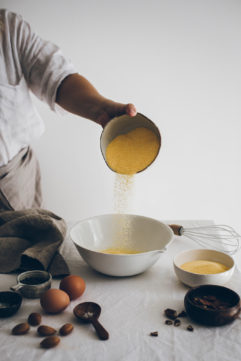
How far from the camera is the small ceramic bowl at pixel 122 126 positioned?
1266 millimetres

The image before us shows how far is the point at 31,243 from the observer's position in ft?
4.11

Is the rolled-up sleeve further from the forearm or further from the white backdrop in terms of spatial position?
the white backdrop

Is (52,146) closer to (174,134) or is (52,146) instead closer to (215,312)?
(174,134)

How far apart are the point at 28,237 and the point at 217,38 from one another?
180 centimetres

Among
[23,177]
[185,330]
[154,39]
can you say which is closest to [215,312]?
[185,330]

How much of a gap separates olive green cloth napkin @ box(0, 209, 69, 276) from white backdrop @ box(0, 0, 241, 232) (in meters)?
1.21

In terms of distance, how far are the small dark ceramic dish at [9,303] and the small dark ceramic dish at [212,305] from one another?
41 cm

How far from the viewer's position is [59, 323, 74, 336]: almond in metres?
0.86

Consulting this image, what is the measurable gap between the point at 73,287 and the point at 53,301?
0.08 meters

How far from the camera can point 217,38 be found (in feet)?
7.91

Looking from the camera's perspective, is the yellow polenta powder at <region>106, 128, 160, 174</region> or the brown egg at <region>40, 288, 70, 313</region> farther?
the yellow polenta powder at <region>106, 128, 160, 174</region>

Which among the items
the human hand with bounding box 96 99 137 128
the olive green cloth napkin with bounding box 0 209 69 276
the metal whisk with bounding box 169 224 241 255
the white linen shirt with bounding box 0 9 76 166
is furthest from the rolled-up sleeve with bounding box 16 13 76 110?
the metal whisk with bounding box 169 224 241 255

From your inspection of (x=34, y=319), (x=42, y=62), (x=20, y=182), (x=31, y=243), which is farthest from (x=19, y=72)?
(x=34, y=319)

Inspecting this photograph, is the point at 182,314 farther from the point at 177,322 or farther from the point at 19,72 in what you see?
the point at 19,72
